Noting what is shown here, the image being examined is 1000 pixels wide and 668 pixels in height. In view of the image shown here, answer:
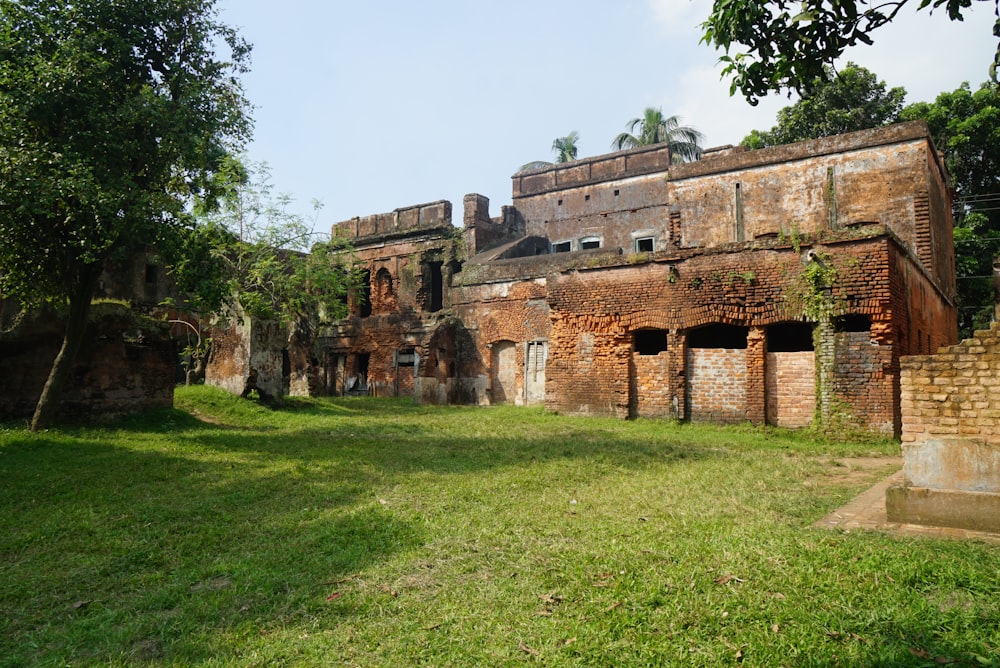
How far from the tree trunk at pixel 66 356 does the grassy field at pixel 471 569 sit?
2230 mm

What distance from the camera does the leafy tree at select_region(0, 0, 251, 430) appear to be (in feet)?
27.9

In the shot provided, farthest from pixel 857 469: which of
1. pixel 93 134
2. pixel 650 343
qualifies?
pixel 93 134

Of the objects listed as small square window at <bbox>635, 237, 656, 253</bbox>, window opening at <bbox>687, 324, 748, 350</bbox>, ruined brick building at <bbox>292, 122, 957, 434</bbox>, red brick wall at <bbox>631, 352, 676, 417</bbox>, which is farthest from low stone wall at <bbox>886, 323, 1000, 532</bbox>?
small square window at <bbox>635, 237, 656, 253</bbox>

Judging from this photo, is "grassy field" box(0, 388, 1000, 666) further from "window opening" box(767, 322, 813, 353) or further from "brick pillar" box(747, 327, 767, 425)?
"window opening" box(767, 322, 813, 353)

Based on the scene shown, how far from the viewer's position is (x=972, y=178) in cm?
2466

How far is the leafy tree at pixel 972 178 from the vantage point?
2245 centimetres

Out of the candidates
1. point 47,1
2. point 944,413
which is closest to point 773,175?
point 944,413

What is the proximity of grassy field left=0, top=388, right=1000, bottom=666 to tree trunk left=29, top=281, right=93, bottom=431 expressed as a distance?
2.23 m

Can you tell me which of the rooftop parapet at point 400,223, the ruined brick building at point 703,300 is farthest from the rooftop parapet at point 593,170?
the rooftop parapet at point 400,223

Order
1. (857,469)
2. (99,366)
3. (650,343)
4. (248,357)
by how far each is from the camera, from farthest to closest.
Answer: (248,357) < (650,343) < (99,366) < (857,469)

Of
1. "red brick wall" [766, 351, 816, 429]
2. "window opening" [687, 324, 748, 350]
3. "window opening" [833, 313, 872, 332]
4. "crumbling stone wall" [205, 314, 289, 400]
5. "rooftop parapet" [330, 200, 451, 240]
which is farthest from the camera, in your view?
"rooftop parapet" [330, 200, 451, 240]

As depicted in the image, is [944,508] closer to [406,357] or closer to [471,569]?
→ [471,569]

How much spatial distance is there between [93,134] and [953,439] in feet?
34.9

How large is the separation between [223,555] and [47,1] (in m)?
8.67
